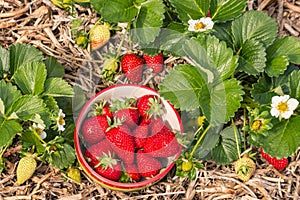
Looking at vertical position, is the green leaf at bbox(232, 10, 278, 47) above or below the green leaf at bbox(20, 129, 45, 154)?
above

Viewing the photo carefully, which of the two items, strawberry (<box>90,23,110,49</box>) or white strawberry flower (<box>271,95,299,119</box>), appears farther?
strawberry (<box>90,23,110,49</box>)

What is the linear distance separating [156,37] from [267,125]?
49 cm

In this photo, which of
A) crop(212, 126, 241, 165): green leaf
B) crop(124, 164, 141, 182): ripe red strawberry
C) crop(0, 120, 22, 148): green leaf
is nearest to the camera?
crop(0, 120, 22, 148): green leaf

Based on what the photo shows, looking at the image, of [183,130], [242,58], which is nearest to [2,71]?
[183,130]

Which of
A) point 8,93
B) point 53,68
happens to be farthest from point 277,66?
point 8,93

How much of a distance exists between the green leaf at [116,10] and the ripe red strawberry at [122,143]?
1.16 feet

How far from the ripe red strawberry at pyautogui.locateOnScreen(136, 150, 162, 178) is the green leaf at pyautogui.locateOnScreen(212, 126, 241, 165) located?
0.71ft

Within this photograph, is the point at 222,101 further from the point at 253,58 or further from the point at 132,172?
the point at 132,172

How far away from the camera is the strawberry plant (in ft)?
5.77

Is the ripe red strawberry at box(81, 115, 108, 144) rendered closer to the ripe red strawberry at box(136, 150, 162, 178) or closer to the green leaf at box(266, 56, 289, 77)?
the ripe red strawberry at box(136, 150, 162, 178)

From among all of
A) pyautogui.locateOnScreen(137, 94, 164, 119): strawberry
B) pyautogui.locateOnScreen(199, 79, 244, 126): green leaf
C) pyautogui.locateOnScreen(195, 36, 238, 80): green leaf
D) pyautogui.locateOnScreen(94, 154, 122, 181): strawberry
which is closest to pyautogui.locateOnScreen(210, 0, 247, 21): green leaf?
pyautogui.locateOnScreen(195, 36, 238, 80): green leaf

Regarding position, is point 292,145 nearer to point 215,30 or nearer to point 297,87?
point 297,87

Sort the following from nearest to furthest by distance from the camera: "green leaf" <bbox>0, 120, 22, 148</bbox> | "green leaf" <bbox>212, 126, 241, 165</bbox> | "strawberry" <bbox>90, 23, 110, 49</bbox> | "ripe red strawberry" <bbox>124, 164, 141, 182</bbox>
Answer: "green leaf" <bbox>0, 120, 22, 148</bbox> < "ripe red strawberry" <bbox>124, 164, 141, 182</bbox> < "green leaf" <bbox>212, 126, 241, 165</bbox> < "strawberry" <bbox>90, 23, 110, 49</bbox>

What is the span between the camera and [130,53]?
2014 millimetres
